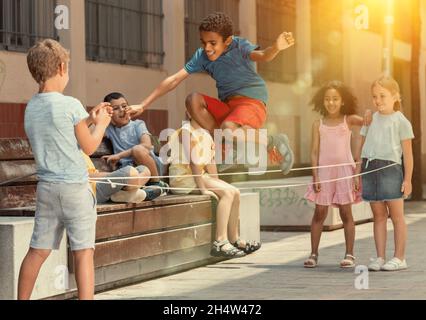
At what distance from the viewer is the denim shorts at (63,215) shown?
6188mm

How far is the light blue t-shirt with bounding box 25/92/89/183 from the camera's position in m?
6.12

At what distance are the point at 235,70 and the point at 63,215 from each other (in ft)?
7.11

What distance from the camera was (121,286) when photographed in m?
8.62

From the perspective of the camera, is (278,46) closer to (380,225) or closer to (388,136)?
(388,136)

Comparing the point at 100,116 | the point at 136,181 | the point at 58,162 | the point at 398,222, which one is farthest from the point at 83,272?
the point at 398,222

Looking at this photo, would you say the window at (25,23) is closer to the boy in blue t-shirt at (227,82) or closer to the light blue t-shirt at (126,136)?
the light blue t-shirt at (126,136)

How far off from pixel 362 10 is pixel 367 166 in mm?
20773

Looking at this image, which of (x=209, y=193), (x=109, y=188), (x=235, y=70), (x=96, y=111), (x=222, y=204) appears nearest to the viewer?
(x=96, y=111)

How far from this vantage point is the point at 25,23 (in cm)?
1518

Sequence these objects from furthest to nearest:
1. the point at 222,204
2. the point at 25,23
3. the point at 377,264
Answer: the point at 25,23 < the point at 222,204 < the point at 377,264

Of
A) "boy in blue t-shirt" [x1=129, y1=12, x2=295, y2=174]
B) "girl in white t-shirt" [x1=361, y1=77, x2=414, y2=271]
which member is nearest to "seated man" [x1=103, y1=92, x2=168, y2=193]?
"boy in blue t-shirt" [x1=129, y1=12, x2=295, y2=174]

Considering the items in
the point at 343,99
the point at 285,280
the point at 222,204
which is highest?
the point at 343,99

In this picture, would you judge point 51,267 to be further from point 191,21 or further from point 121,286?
point 191,21

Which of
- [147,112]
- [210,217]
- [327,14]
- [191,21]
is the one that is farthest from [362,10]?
[210,217]
